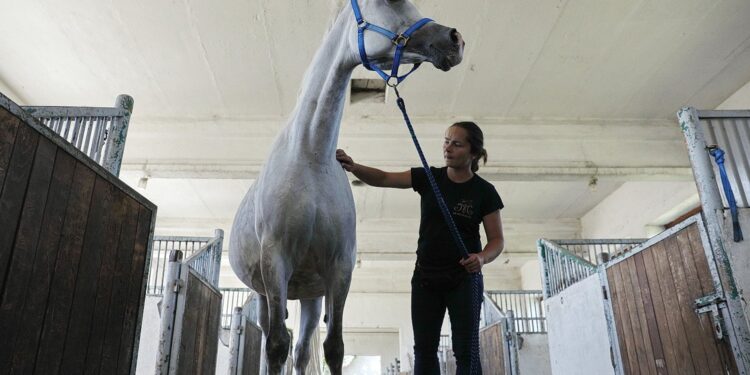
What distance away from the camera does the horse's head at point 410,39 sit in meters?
1.57

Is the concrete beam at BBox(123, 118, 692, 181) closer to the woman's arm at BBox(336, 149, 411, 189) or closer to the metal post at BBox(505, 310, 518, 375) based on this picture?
the metal post at BBox(505, 310, 518, 375)

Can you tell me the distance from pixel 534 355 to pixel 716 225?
434cm

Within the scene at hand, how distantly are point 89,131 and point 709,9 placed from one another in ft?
16.6

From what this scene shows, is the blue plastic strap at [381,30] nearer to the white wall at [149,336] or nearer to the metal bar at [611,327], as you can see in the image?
the metal bar at [611,327]

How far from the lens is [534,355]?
6.23m

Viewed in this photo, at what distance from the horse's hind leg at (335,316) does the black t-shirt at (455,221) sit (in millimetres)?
319

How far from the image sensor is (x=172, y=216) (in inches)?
402

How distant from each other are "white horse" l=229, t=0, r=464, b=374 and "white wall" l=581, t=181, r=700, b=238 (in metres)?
6.31

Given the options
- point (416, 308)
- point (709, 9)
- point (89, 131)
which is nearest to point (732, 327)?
point (416, 308)

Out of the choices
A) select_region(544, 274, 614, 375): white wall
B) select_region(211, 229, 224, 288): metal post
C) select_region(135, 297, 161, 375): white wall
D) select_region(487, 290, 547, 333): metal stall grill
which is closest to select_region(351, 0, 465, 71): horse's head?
select_region(544, 274, 614, 375): white wall

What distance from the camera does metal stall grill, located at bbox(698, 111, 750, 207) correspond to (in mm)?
2371

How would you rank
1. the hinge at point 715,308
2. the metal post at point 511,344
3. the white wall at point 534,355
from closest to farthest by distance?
the hinge at point 715,308 < the metal post at point 511,344 < the white wall at point 534,355

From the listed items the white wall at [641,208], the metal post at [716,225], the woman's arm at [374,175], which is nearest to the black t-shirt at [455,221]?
the woman's arm at [374,175]

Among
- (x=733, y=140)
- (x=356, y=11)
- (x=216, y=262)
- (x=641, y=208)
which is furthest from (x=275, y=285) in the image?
(x=641, y=208)
